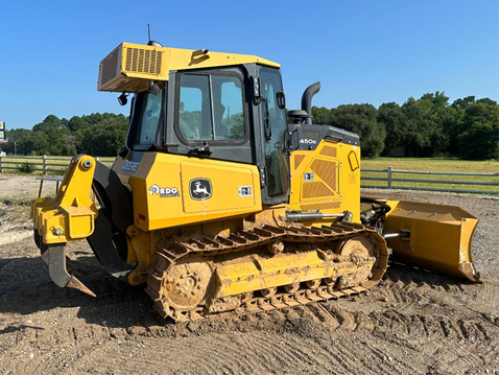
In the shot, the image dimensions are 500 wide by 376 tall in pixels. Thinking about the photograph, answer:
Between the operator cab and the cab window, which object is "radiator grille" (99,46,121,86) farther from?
the cab window

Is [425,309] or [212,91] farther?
[425,309]

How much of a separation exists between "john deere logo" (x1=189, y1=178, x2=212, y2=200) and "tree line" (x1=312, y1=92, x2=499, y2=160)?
157 feet

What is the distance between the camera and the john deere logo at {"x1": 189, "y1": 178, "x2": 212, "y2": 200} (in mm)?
4566

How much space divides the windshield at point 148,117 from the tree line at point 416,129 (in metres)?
47.0

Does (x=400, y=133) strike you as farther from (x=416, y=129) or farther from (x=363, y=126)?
(x=363, y=126)

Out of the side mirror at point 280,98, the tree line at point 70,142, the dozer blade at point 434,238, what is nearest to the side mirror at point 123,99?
the side mirror at point 280,98

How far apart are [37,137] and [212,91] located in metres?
68.2

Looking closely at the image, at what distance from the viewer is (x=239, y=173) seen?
15.9 feet

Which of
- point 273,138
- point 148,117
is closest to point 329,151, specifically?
point 273,138

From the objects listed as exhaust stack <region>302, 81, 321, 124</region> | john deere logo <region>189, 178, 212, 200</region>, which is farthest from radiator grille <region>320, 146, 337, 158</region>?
john deere logo <region>189, 178, 212, 200</region>

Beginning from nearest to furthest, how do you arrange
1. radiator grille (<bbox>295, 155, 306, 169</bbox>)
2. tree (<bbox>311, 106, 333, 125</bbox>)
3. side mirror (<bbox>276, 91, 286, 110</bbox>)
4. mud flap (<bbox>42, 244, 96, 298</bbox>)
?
mud flap (<bbox>42, 244, 96, 298</bbox>)
side mirror (<bbox>276, 91, 286, 110</bbox>)
radiator grille (<bbox>295, 155, 306, 169</bbox>)
tree (<bbox>311, 106, 333, 125</bbox>)

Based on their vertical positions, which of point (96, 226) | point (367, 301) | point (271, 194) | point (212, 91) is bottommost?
point (367, 301)

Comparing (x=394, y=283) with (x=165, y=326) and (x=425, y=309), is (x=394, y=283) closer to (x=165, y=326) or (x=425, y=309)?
(x=425, y=309)

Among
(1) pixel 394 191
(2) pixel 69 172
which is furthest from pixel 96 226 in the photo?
(1) pixel 394 191
